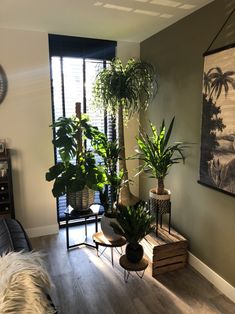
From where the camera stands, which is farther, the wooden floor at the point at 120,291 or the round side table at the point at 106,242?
the round side table at the point at 106,242

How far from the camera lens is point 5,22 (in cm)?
→ 245

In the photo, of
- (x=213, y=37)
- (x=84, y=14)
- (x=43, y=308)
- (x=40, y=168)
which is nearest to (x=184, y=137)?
(x=213, y=37)

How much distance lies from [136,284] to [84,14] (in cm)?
236

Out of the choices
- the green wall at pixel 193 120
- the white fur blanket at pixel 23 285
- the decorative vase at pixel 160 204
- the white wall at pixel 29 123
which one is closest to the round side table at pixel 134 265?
the decorative vase at pixel 160 204

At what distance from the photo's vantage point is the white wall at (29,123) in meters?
2.70

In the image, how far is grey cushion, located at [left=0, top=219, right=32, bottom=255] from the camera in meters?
1.43

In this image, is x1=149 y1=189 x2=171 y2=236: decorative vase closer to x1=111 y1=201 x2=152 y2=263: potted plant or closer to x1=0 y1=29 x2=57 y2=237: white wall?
x1=111 y1=201 x2=152 y2=263: potted plant

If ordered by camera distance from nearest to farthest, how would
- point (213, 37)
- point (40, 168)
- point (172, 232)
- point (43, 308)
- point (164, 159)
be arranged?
point (43, 308), point (213, 37), point (164, 159), point (172, 232), point (40, 168)

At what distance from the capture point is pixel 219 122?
201 cm

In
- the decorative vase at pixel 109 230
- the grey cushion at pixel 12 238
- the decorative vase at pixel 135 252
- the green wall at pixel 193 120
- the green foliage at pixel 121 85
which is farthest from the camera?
the green foliage at pixel 121 85

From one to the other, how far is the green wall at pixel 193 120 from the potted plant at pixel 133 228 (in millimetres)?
512

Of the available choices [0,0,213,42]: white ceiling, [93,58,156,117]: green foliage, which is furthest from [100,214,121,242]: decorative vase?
[0,0,213,42]: white ceiling

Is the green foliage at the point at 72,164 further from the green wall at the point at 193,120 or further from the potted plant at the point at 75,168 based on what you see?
the green wall at the point at 193,120

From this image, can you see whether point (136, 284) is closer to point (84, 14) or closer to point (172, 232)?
point (172, 232)
